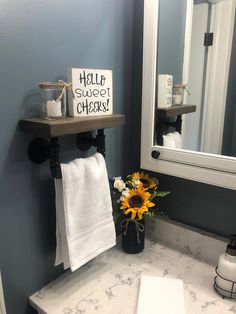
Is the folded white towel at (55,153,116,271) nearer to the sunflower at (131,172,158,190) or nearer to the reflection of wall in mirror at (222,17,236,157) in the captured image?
the sunflower at (131,172,158,190)

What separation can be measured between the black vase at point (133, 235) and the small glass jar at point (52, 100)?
19.4 inches

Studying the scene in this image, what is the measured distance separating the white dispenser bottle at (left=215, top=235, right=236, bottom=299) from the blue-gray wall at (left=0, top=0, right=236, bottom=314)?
0.45 ft

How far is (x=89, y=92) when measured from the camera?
0.80 meters

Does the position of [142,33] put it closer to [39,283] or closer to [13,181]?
[13,181]

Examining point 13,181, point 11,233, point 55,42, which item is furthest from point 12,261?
point 55,42

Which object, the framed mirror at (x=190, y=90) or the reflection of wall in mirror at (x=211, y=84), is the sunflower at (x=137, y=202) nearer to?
the framed mirror at (x=190, y=90)

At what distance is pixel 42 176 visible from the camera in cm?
81

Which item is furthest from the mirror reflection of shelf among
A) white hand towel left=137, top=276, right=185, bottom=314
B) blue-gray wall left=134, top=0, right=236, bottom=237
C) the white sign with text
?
white hand towel left=137, top=276, right=185, bottom=314

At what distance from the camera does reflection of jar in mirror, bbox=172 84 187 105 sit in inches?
38.5

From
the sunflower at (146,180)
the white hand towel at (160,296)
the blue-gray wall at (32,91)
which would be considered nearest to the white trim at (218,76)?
the sunflower at (146,180)

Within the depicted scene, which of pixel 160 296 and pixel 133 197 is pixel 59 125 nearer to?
pixel 133 197

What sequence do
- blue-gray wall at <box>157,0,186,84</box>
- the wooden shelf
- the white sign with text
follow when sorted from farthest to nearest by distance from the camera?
blue-gray wall at <box>157,0,186,84</box>
the white sign with text
the wooden shelf

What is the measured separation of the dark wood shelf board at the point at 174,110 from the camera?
0.98 m

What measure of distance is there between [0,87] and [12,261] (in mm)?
459
